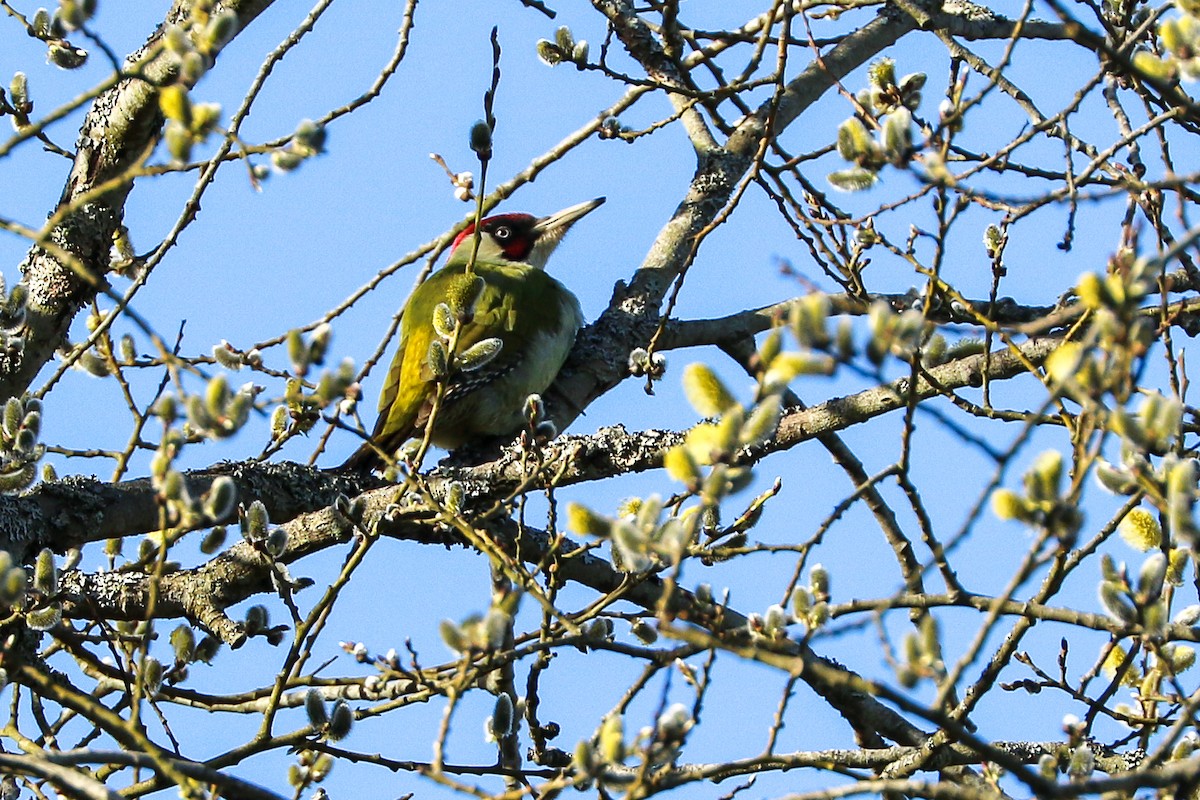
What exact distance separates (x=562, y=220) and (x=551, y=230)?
0.10 meters

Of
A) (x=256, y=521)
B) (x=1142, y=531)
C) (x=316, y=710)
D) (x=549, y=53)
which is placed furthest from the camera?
(x=549, y=53)

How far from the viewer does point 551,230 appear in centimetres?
750

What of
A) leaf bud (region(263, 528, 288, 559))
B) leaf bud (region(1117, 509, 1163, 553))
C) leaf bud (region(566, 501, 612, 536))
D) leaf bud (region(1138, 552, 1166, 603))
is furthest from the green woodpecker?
leaf bud (region(1138, 552, 1166, 603))

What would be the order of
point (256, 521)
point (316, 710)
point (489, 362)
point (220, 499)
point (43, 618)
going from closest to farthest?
point (220, 499), point (316, 710), point (43, 618), point (256, 521), point (489, 362)

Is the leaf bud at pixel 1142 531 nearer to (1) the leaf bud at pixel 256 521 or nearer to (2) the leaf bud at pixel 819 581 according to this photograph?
(2) the leaf bud at pixel 819 581

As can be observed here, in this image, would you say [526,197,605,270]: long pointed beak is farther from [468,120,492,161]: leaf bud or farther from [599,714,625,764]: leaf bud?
[599,714,625,764]: leaf bud

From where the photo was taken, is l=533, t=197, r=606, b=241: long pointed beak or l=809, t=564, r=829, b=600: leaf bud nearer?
l=809, t=564, r=829, b=600: leaf bud

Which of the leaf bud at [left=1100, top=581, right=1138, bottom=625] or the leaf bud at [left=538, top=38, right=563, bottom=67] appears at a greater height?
Result: the leaf bud at [left=538, top=38, right=563, bottom=67]

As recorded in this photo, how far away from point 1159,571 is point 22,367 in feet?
10.5

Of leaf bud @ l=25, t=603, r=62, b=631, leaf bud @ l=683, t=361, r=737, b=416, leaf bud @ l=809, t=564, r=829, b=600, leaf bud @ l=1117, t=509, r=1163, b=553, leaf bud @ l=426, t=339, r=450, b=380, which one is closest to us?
leaf bud @ l=683, t=361, r=737, b=416

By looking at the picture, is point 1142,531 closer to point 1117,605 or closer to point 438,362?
point 1117,605

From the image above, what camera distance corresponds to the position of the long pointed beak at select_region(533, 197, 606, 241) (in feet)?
23.9

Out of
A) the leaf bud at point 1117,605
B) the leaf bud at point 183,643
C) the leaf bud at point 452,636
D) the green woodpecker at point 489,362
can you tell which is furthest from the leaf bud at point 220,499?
the green woodpecker at point 489,362

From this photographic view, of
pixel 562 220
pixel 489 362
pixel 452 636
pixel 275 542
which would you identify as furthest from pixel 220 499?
pixel 562 220
